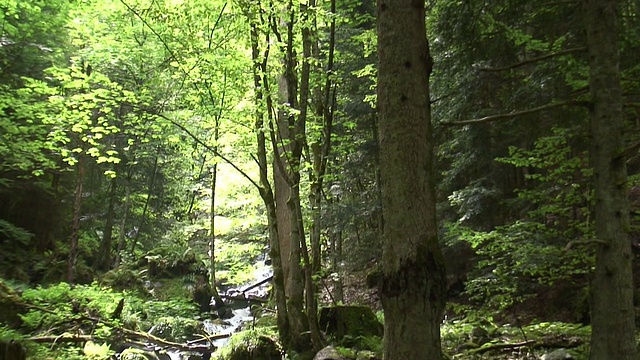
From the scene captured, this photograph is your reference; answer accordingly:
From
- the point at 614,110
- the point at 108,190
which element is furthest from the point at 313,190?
the point at 108,190

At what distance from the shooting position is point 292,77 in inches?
271

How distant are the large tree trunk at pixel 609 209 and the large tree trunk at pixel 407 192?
2.02 metres

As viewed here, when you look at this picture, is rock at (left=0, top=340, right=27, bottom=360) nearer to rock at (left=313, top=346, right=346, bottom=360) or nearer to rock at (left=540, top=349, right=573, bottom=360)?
rock at (left=313, top=346, right=346, bottom=360)

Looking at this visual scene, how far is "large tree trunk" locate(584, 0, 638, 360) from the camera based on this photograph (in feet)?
12.3

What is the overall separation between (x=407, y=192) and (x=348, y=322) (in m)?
5.11

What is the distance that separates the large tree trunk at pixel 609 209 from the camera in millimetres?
3746

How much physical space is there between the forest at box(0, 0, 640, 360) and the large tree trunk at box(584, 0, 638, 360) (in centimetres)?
2

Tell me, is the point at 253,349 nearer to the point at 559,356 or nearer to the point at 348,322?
the point at 348,322

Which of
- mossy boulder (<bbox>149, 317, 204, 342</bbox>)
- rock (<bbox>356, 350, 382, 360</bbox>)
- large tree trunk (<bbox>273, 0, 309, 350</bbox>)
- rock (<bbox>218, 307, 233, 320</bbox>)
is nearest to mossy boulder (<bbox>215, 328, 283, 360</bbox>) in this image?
large tree trunk (<bbox>273, 0, 309, 350</bbox>)

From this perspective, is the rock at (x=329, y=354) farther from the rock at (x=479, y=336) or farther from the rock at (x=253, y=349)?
the rock at (x=479, y=336)

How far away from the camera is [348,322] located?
7.25 meters

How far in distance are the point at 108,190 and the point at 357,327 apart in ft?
50.3

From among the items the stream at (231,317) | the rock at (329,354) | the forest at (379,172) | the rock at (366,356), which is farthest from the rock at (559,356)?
the stream at (231,317)

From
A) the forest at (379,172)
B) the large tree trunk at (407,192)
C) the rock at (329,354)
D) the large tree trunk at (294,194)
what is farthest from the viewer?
the large tree trunk at (294,194)
